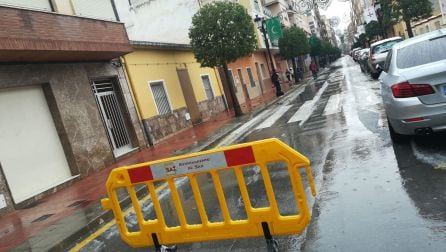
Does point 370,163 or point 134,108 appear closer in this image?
point 370,163

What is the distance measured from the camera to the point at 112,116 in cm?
1501

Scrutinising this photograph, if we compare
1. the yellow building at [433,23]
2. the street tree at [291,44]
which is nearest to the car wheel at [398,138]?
the yellow building at [433,23]

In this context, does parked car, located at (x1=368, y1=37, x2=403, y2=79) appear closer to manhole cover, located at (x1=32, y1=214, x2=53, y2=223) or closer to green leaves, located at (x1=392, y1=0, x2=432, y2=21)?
green leaves, located at (x1=392, y1=0, x2=432, y2=21)

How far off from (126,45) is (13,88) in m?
4.48

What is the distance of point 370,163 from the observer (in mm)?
6289

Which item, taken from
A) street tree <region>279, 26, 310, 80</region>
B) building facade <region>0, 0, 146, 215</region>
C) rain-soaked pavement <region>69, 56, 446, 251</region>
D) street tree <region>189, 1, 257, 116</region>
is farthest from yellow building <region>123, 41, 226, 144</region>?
street tree <region>279, 26, 310, 80</region>

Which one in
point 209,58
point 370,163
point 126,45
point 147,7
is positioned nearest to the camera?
point 370,163

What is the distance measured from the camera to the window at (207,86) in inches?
949

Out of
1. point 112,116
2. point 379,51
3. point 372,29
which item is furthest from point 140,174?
point 372,29

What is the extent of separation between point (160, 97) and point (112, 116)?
3936mm

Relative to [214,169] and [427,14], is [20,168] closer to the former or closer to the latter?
[214,169]

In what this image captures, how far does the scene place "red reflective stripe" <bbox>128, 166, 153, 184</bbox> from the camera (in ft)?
14.3

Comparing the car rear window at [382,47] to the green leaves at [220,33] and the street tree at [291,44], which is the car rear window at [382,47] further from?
the street tree at [291,44]

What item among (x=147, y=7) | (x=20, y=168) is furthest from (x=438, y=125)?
(x=147, y=7)
